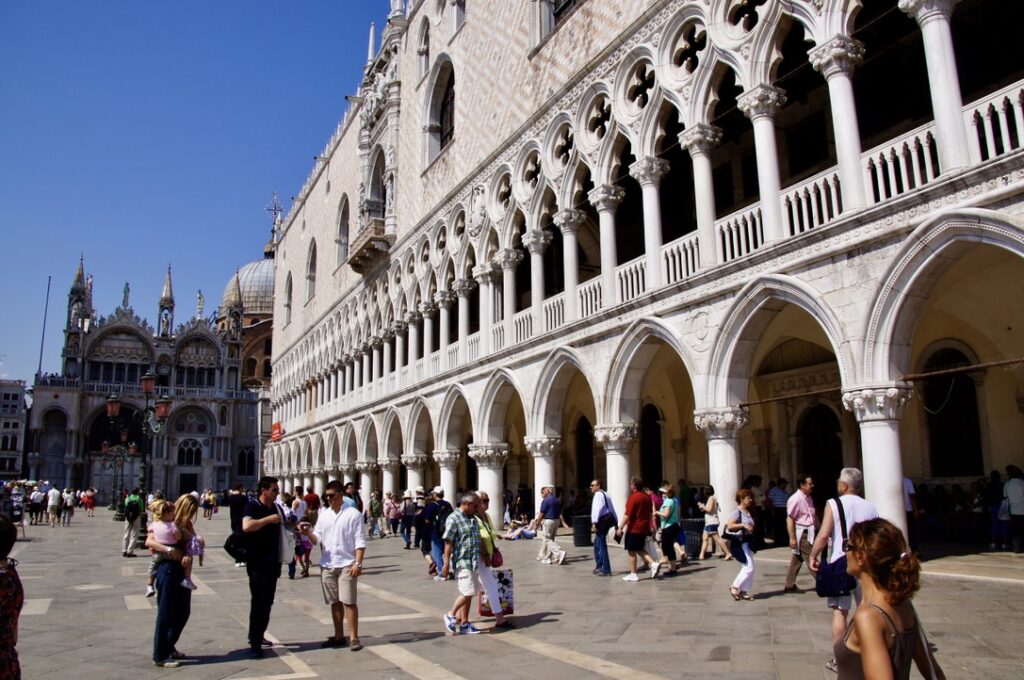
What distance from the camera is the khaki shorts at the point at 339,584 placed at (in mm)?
6617

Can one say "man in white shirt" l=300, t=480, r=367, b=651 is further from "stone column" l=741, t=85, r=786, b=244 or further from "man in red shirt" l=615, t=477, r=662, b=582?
"stone column" l=741, t=85, r=786, b=244

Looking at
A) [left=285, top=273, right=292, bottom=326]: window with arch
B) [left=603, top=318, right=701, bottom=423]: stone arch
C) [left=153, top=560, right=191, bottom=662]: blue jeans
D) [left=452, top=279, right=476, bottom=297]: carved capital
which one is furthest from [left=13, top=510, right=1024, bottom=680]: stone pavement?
[left=285, top=273, right=292, bottom=326]: window with arch

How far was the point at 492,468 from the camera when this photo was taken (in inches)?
762

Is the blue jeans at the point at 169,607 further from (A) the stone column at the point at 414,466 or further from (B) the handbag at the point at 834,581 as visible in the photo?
(A) the stone column at the point at 414,466

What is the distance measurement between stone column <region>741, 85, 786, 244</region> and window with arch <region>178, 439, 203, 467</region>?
52889 mm

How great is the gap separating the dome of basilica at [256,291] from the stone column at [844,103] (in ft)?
218

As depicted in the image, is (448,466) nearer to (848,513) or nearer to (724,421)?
(724,421)

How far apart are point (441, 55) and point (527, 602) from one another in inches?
772

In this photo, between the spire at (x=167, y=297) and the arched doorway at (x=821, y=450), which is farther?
the spire at (x=167, y=297)

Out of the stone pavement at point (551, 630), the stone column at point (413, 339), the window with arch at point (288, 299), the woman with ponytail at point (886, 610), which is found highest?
the window with arch at point (288, 299)

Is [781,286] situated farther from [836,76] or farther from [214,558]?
[214,558]

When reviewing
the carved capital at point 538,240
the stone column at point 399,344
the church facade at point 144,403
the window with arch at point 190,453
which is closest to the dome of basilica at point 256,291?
the church facade at point 144,403

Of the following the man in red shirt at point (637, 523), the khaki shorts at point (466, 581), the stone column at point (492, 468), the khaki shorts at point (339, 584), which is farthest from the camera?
the stone column at point (492, 468)

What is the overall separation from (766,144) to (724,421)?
13.4ft
